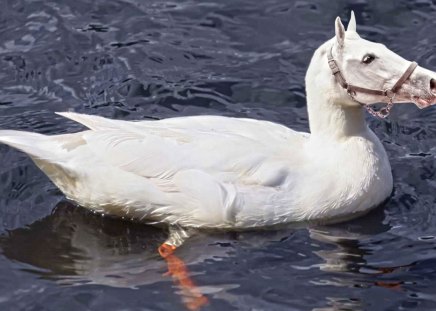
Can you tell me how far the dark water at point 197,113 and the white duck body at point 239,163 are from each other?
0.19 m

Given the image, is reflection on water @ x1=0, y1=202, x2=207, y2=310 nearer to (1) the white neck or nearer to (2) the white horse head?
(1) the white neck

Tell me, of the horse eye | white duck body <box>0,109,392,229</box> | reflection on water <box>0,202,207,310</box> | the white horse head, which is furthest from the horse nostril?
reflection on water <box>0,202,207,310</box>

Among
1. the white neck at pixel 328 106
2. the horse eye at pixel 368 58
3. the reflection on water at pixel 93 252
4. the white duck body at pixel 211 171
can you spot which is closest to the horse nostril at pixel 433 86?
the horse eye at pixel 368 58

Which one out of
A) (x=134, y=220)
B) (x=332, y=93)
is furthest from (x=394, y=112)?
(x=134, y=220)

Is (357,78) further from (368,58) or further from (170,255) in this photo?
(170,255)

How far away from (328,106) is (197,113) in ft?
5.37

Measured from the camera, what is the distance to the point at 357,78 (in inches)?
310

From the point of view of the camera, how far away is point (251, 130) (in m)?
8.24

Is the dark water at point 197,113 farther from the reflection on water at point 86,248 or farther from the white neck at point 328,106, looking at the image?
the white neck at point 328,106

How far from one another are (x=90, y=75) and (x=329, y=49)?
2732mm

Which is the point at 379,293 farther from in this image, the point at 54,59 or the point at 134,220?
the point at 54,59

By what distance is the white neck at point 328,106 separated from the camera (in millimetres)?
7984

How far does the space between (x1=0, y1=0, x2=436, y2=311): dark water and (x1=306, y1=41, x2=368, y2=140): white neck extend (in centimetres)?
64

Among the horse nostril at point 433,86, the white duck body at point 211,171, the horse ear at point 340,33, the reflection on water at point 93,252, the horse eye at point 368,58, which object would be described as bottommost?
the reflection on water at point 93,252
